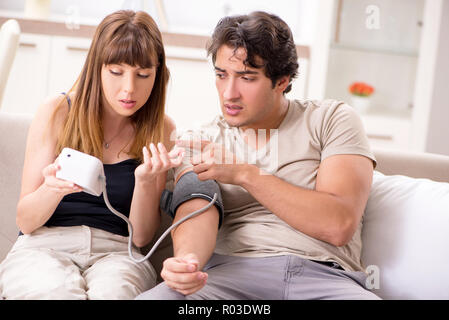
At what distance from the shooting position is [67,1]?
128 inches

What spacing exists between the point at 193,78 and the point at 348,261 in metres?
1.86

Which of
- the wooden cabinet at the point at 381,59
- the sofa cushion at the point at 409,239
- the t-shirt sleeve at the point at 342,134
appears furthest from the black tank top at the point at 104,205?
the wooden cabinet at the point at 381,59

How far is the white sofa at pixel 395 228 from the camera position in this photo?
1.27m

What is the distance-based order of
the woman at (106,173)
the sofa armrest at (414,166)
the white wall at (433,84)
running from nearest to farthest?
the woman at (106,173)
the sofa armrest at (414,166)
the white wall at (433,84)

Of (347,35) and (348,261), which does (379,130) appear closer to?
(347,35)

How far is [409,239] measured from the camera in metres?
1.31

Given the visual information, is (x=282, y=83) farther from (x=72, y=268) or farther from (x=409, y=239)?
(x=72, y=268)

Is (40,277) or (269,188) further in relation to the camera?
(269,188)

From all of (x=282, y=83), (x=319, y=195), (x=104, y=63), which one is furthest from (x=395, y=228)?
(x=104, y=63)

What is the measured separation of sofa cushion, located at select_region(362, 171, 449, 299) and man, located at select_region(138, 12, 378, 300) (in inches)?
2.7

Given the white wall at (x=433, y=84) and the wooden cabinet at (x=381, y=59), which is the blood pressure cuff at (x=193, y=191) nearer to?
the wooden cabinet at (x=381, y=59)

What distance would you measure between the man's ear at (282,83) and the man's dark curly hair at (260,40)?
0.01 m

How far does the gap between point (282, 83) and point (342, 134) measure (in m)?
0.25
